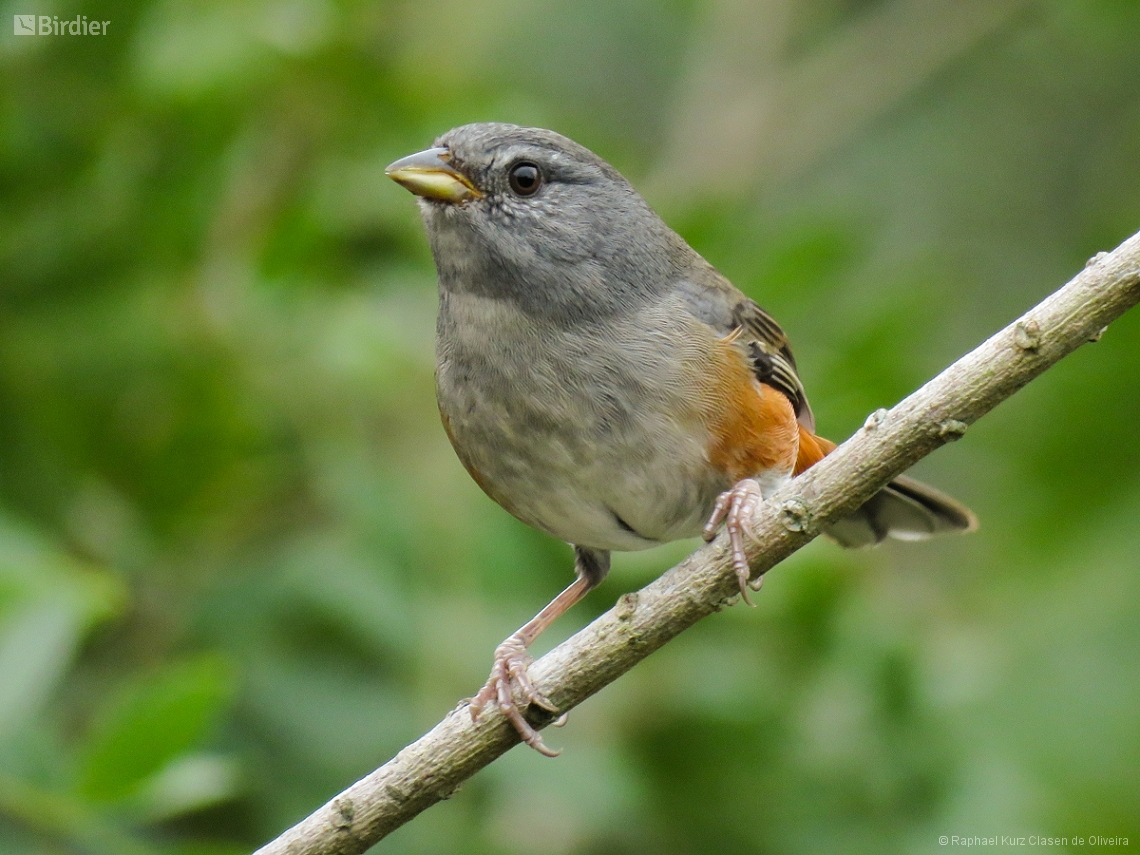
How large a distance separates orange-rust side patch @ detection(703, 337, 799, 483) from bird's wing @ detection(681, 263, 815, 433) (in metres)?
0.09

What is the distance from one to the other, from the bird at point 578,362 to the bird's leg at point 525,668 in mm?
19

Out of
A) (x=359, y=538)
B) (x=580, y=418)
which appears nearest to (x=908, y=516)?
(x=580, y=418)

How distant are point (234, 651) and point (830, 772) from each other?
2357mm

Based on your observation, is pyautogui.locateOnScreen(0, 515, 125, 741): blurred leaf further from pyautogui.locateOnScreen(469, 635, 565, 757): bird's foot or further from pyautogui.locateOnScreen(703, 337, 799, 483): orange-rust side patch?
pyautogui.locateOnScreen(703, 337, 799, 483): orange-rust side patch

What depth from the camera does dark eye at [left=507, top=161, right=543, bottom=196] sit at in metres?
4.42

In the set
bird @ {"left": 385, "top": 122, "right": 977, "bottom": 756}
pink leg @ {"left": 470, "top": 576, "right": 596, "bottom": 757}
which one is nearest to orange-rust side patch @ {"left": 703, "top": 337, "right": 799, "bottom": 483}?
bird @ {"left": 385, "top": 122, "right": 977, "bottom": 756}

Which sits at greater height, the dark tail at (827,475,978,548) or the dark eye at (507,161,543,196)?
the dark eye at (507,161,543,196)

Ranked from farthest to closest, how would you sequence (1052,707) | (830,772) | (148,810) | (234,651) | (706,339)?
(1052,707), (830,772), (234,651), (706,339), (148,810)

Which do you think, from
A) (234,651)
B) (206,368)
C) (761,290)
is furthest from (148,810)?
(761,290)

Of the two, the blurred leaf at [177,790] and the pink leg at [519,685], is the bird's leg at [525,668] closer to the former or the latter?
the pink leg at [519,685]

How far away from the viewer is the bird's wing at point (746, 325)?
4535 mm

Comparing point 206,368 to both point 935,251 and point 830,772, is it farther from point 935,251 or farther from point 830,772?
point 935,251

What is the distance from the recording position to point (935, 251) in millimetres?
8375

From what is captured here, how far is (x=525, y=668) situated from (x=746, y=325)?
4.58 feet
